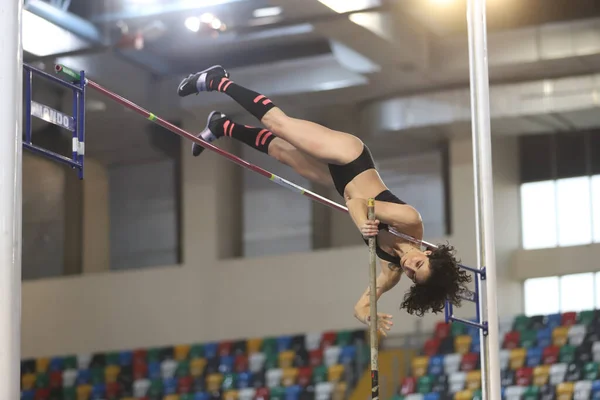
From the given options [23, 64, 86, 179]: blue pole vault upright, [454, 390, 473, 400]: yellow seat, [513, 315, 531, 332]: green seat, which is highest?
[23, 64, 86, 179]: blue pole vault upright

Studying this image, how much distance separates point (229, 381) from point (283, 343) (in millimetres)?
820

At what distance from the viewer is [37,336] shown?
12672 millimetres

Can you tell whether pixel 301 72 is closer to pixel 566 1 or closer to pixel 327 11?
pixel 327 11

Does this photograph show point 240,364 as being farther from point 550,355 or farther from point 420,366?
point 550,355

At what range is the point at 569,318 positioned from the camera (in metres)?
10.3

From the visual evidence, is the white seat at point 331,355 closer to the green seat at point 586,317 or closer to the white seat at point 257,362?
the white seat at point 257,362

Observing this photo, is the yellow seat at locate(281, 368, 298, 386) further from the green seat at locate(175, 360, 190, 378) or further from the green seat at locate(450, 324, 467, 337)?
the green seat at locate(450, 324, 467, 337)

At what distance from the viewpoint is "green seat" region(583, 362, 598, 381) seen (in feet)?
32.6

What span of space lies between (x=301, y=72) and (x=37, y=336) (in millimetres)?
4870

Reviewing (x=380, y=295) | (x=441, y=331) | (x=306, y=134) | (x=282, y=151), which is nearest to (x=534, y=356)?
(x=441, y=331)

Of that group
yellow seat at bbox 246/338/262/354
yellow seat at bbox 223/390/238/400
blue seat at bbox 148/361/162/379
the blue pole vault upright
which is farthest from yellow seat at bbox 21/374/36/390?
the blue pole vault upright

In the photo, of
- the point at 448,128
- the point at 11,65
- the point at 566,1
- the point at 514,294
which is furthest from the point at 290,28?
the point at 11,65

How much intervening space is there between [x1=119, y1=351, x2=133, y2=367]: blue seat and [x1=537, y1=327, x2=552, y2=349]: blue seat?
198 inches

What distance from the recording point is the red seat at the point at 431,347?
1082cm
